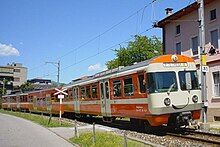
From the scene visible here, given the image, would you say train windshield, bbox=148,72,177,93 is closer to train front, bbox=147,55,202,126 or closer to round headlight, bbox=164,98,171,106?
train front, bbox=147,55,202,126

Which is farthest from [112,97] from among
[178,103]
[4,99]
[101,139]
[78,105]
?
[4,99]

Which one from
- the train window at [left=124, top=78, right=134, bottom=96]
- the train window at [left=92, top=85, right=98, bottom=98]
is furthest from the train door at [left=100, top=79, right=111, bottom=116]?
the train window at [left=124, top=78, right=134, bottom=96]

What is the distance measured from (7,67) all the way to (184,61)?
12524cm

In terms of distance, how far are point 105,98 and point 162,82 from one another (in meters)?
5.69

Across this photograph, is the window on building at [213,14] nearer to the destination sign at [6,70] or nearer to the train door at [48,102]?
the train door at [48,102]

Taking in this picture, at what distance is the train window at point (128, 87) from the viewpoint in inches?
667

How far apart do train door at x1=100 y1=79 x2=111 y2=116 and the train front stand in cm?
492

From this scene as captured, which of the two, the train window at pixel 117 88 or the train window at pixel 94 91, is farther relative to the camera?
the train window at pixel 94 91

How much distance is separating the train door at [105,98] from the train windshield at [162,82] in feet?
16.8

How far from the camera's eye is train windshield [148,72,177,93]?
49.6 feet

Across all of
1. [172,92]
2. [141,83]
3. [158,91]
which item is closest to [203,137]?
[172,92]

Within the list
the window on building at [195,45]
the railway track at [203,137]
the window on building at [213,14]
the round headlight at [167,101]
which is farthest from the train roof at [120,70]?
the window on building at [213,14]

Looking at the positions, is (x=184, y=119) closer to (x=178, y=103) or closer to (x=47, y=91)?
(x=178, y=103)

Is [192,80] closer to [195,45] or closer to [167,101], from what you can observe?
[167,101]
